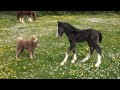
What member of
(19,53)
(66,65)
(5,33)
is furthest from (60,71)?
(5,33)

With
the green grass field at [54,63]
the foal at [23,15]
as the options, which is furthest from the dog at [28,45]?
the foal at [23,15]

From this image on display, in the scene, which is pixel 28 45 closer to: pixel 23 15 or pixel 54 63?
pixel 54 63

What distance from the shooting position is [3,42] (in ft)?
105

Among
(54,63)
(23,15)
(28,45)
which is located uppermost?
(28,45)

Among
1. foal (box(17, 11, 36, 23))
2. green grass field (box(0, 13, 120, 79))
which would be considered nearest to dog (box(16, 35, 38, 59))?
green grass field (box(0, 13, 120, 79))

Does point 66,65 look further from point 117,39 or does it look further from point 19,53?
point 117,39

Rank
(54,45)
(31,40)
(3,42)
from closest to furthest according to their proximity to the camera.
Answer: (31,40)
(54,45)
(3,42)

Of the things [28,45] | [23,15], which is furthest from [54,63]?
[23,15]

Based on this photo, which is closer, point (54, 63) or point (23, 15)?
point (54, 63)

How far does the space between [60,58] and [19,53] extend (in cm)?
314

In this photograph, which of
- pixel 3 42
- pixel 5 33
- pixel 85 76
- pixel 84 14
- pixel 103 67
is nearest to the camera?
pixel 85 76

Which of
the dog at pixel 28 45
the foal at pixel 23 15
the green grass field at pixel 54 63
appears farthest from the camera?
the foal at pixel 23 15

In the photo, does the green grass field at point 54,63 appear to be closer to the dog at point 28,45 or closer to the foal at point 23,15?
the dog at point 28,45
